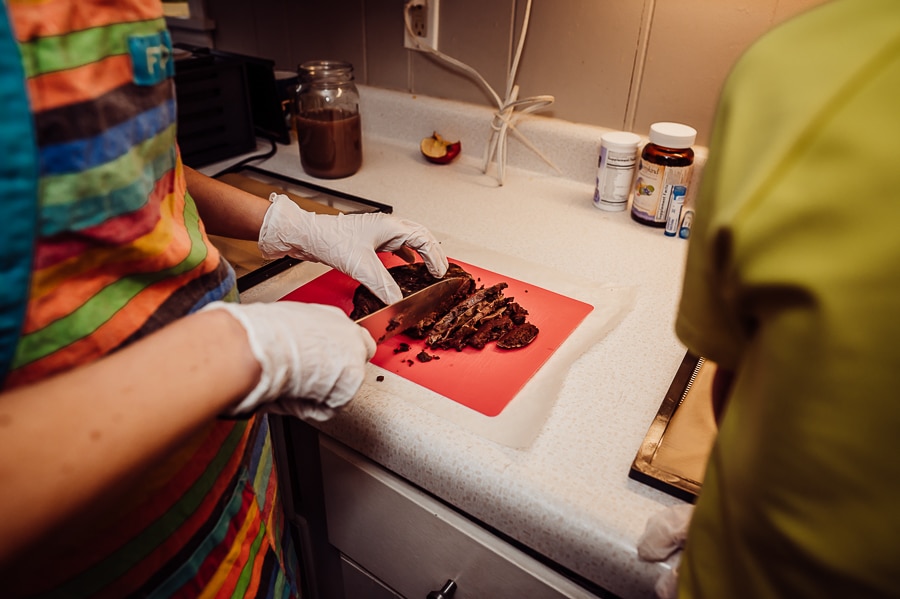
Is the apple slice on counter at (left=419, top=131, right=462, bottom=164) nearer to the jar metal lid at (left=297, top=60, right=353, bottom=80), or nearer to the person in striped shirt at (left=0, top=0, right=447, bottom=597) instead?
the jar metal lid at (left=297, top=60, right=353, bottom=80)

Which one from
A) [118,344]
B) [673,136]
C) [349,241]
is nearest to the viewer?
[118,344]

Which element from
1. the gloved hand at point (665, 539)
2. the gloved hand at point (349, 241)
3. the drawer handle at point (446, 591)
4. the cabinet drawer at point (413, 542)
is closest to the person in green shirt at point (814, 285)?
the gloved hand at point (665, 539)

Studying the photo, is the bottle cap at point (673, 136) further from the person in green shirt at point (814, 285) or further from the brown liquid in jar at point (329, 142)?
the person in green shirt at point (814, 285)

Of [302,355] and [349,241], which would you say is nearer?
[302,355]

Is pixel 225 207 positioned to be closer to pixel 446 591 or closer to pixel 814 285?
pixel 446 591

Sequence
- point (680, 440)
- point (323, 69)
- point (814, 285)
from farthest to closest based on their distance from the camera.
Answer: point (323, 69)
point (680, 440)
point (814, 285)

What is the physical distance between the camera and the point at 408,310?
0.79 meters

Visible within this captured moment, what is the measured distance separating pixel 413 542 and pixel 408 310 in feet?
0.99

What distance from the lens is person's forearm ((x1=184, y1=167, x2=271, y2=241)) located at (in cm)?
82

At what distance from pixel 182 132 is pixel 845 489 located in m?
1.40

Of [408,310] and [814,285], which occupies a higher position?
[814,285]

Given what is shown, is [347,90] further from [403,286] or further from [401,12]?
[403,286]

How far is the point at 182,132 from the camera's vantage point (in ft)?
4.28

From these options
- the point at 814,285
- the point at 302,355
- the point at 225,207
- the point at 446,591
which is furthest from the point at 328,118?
the point at 814,285
